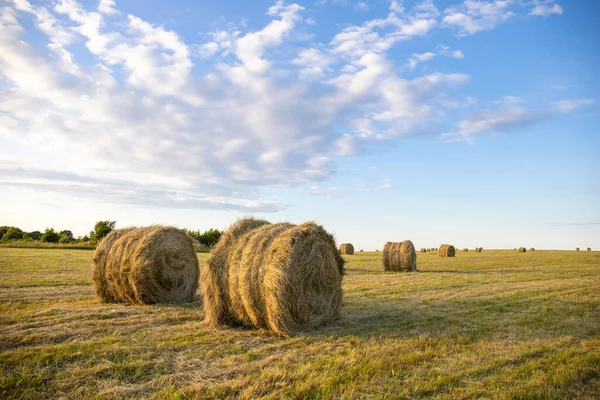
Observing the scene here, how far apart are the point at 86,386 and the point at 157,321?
339 centimetres

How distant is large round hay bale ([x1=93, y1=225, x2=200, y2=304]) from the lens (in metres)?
9.93

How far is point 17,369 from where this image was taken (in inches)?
189

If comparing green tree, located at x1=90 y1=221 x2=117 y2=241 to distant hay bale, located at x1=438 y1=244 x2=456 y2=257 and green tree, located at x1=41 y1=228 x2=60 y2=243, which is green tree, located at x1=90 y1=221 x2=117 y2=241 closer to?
green tree, located at x1=41 y1=228 x2=60 y2=243

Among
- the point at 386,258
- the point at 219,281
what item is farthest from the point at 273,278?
the point at 386,258

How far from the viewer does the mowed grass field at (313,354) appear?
431 cm

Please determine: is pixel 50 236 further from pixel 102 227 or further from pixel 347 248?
pixel 347 248

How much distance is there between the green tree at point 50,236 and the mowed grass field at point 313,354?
163 ft

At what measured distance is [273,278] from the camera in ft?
22.3

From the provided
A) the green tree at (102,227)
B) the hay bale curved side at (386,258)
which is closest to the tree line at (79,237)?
the green tree at (102,227)

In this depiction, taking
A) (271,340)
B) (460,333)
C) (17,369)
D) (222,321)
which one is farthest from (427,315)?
(17,369)

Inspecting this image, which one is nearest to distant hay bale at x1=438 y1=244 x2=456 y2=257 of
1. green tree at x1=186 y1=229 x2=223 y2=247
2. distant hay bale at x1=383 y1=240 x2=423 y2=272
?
distant hay bale at x1=383 y1=240 x2=423 y2=272

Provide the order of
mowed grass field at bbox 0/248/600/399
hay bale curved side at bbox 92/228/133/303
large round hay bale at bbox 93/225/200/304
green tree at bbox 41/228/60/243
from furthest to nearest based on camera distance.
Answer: green tree at bbox 41/228/60/243
hay bale curved side at bbox 92/228/133/303
large round hay bale at bbox 93/225/200/304
mowed grass field at bbox 0/248/600/399

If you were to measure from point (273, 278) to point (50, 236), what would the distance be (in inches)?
2203

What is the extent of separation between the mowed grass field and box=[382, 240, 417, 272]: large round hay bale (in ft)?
34.4
